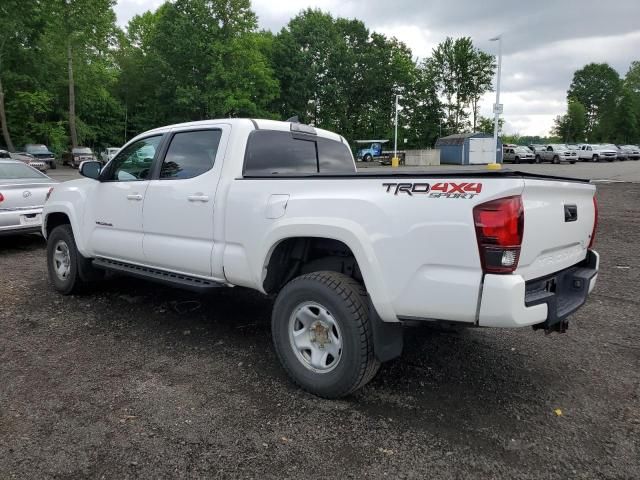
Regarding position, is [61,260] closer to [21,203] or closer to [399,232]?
[21,203]

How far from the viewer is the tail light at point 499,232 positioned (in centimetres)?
264

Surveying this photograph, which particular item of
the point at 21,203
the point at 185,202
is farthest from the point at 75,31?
the point at 185,202

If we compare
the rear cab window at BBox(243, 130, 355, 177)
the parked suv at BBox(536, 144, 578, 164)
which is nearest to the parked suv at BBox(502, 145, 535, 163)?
the parked suv at BBox(536, 144, 578, 164)

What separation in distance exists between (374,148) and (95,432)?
5106 centimetres

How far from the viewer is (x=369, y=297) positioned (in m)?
3.16

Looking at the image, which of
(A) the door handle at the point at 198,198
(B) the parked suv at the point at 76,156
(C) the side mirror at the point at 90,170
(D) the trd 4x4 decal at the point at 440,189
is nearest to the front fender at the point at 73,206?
(C) the side mirror at the point at 90,170

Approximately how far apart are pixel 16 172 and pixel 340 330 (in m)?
8.10

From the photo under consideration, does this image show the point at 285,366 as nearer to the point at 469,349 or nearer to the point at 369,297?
the point at 369,297

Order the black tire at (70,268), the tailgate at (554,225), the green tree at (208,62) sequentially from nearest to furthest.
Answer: the tailgate at (554,225) < the black tire at (70,268) < the green tree at (208,62)

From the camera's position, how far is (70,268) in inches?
220

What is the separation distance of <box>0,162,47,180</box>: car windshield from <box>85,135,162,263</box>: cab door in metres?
4.52

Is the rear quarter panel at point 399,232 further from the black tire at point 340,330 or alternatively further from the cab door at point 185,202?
the cab door at point 185,202

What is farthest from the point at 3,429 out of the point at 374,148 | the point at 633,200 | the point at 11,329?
the point at 374,148

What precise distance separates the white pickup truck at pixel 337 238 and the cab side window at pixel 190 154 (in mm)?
14
